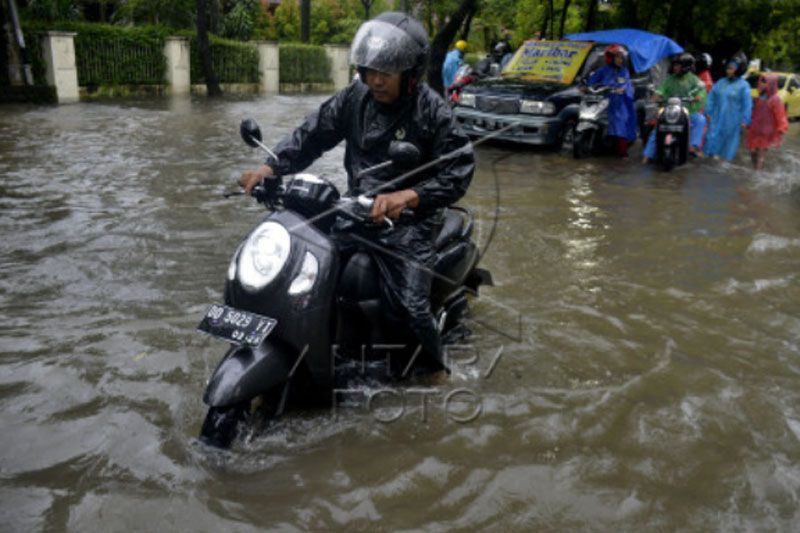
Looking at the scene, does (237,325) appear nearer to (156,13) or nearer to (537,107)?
(537,107)

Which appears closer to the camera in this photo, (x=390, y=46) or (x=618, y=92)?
(x=390, y=46)

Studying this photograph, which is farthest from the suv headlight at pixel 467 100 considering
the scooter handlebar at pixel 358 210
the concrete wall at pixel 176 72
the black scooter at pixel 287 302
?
the scooter handlebar at pixel 358 210

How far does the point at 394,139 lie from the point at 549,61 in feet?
34.2

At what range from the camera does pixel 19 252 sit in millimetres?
5645

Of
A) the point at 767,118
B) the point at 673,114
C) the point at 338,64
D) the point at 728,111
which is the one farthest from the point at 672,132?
the point at 338,64

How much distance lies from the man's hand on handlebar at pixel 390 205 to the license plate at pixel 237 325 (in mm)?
590

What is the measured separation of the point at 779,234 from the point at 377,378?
5737 mm

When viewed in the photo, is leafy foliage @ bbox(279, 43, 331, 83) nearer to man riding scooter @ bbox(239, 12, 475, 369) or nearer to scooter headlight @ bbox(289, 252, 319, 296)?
man riding scooter @ bbox(239, 12, 475, 369)

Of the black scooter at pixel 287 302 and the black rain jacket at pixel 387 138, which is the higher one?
the black rain jacket at pixel 387 138

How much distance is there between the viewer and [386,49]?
3.00 metres

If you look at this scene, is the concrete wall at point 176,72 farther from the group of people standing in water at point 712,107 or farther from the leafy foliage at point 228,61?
the group of people standing in water at point 712,107

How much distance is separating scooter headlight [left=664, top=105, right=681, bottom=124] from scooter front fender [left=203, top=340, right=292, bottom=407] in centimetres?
974

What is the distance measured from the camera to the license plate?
8.91 feet

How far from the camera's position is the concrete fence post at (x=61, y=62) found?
706 inches
